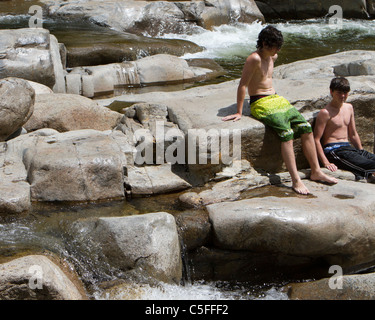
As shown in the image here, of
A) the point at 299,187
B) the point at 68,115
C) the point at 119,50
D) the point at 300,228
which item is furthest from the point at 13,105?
the point at 119,50

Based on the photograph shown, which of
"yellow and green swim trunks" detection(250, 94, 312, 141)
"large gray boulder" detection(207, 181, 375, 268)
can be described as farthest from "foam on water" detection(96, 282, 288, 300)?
"yellow and green swim trunks" detection(250, 94, 312, 141)

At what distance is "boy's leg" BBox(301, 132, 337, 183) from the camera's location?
5.02 meters

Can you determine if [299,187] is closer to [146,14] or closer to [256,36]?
[146,14]

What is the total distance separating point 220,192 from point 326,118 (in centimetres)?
144

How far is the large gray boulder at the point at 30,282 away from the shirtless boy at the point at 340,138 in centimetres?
302

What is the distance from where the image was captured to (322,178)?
5.02m

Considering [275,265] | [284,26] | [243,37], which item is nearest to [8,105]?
[275,265]

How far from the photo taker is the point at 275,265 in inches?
172

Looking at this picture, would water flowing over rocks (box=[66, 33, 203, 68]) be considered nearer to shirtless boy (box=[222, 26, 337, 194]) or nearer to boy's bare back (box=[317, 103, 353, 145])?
shirtless boy (box=[222, 26, 337, 194])

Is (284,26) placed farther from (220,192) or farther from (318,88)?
(220,192)

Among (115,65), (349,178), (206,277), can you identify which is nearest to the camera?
(206,277)

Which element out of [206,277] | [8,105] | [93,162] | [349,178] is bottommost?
[206,277]

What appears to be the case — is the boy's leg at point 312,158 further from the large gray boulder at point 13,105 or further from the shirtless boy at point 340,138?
the large gray boulder at point 13,105
